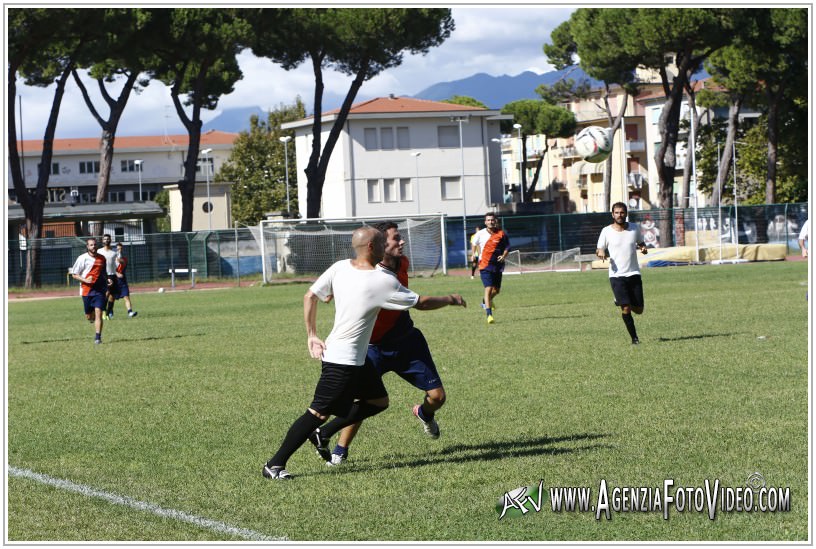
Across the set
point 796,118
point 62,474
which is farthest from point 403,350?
point 796,118

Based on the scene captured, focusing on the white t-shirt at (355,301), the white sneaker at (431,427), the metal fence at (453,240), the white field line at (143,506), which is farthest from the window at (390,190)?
the white t-shirt at (355,301)

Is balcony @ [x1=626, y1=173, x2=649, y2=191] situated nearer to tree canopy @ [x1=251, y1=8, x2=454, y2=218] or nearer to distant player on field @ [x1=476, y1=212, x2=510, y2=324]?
tree canopy @ [x1=251, y1=8, x2=454, y2=218]

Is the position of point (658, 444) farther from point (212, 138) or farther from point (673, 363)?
point (212, 138)

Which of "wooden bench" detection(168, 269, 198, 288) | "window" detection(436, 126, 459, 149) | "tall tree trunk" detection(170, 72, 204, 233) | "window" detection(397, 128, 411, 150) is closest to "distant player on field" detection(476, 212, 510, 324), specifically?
"wooden bench" detection(168, 269, 198, 288)

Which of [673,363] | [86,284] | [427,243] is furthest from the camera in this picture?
[427,243]

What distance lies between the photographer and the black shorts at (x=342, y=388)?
800 cm

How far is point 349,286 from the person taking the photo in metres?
7.88

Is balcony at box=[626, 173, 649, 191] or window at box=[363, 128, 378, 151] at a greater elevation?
window at box=[363, 128, 378, 151]

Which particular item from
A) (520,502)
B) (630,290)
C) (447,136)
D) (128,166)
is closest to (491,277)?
(630,290)

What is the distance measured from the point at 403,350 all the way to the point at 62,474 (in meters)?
2.56

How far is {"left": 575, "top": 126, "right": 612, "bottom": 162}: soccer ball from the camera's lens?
2898cm

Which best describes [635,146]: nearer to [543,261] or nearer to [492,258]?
[543,261]

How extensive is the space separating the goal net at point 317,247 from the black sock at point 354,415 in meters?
34.7

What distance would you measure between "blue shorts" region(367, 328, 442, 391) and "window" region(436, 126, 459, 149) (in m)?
62.3
